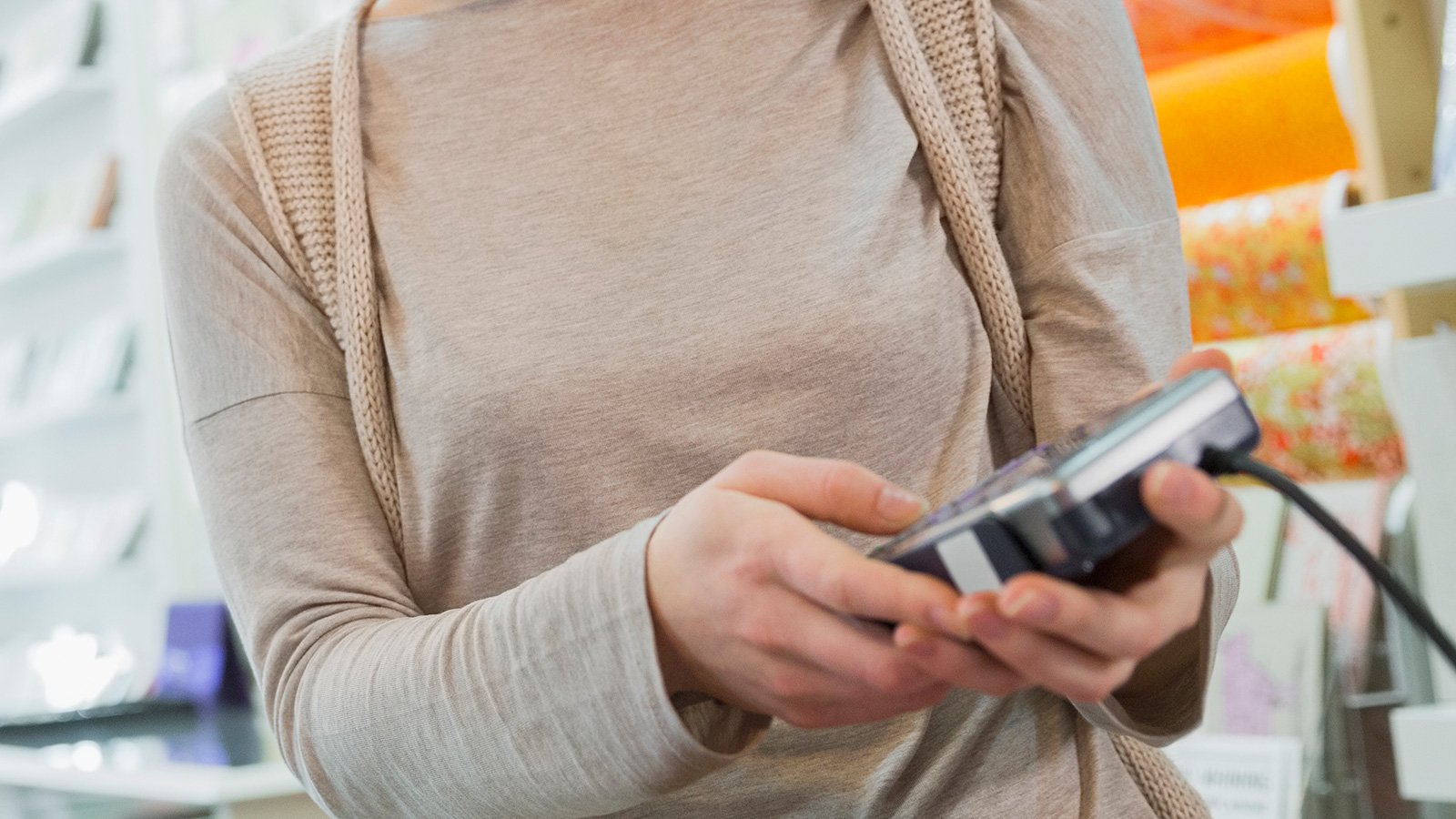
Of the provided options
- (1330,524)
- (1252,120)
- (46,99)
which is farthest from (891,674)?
(46,99)

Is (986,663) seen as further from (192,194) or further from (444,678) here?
(192,194)

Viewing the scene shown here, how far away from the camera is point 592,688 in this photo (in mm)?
477

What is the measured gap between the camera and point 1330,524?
1.29 ft

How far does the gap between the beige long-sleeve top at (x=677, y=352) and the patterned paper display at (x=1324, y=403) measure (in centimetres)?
80

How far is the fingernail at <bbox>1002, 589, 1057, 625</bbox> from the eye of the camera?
1.13ft

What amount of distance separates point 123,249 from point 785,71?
3619 mm

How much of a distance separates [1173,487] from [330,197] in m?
0.48

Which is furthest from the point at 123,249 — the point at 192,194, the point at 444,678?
the point at 444,678

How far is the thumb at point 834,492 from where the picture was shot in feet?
1.35

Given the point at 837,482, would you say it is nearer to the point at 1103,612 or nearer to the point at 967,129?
the point at 1103,612

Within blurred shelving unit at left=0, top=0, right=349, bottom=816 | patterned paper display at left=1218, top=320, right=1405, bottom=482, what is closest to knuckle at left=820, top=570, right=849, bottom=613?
patterned paper display at left=1218, top=320, right=1405, bottom=482

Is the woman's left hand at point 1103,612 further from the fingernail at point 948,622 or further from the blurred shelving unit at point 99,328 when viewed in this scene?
the blurred shelving unit at point 99,328

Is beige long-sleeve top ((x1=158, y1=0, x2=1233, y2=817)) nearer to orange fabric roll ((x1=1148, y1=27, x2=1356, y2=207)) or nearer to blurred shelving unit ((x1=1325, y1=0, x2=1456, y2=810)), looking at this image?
blurred shelving unit ((x1=1325, y1=0, x2=1456, y2=810))

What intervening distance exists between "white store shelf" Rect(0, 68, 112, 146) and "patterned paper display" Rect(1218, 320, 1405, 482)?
3.46m
